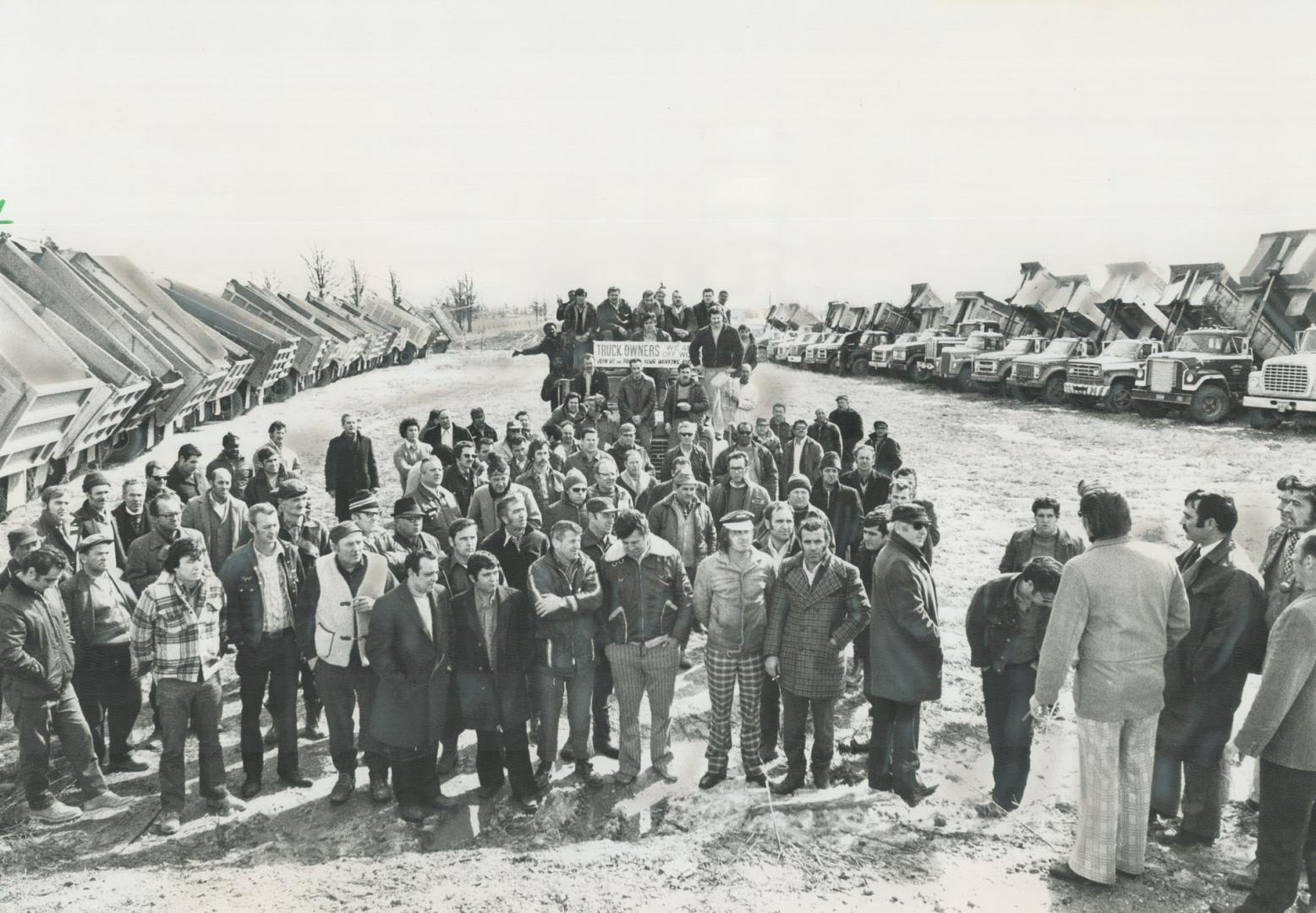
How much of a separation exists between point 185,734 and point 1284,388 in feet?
60.6

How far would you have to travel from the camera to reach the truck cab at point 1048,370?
2267cm

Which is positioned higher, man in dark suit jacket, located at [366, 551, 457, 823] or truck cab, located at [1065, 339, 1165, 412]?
truck cab, located at [1065, 339, 1165, 412]

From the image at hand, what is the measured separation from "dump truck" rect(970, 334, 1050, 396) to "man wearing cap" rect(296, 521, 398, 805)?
21.8 meters

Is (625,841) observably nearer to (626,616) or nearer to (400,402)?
(626,616)

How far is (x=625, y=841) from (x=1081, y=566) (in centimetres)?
238

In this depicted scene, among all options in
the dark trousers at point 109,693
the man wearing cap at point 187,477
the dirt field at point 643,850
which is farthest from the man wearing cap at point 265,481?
the dark trousers at point 109,693

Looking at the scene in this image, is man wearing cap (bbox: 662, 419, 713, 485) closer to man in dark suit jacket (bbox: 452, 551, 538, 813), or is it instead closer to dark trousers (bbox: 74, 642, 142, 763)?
man in dark suit jacket (bbox: 452, 551, 538, 813)

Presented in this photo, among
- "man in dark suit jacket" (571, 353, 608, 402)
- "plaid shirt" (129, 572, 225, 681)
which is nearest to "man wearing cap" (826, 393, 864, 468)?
"man in dark suit jacket" (571, 353, 608, 402)

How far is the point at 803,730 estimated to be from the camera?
4.87 meters

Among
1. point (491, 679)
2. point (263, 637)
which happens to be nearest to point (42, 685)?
point (263, 637)

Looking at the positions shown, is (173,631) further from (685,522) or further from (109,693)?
(685,522)

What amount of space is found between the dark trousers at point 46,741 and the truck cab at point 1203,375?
1940cm

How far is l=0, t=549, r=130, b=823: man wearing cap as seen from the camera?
442 cm

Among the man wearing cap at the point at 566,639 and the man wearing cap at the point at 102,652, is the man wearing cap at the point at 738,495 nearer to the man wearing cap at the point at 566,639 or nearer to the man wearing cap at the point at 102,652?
the man wearing cap at the point at 566,639
